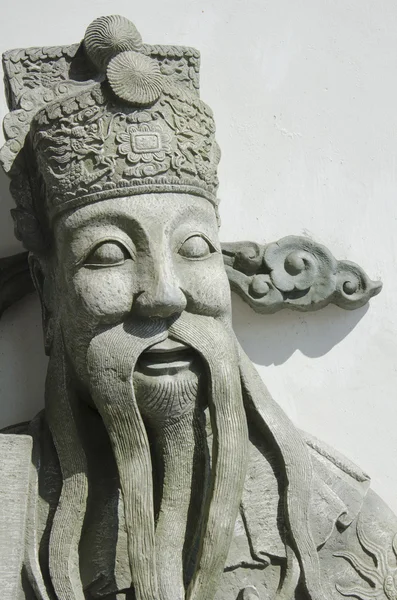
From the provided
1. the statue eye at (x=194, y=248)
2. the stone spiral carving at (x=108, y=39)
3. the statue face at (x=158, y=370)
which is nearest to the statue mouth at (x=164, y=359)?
the statue face at (x=158, y=370)

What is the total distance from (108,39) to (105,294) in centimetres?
54

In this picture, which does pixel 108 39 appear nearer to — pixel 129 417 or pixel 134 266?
pixel 134 266

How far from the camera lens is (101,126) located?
2.54 m

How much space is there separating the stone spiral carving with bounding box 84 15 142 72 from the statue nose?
500 mm

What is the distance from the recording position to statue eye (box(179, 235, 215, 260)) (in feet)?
8.34

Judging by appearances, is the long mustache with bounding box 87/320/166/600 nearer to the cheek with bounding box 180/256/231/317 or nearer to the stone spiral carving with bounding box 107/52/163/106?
the cheek with bounding box 180/256/231/317

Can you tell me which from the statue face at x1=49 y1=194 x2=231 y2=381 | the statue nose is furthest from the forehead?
the statue nose

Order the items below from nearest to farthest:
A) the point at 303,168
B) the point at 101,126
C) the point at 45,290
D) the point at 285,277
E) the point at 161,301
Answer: the point at 161,301, the point at 101,126, the point at 45,290, the point at 285,277, the point at 303,168

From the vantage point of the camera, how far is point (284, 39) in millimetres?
3105

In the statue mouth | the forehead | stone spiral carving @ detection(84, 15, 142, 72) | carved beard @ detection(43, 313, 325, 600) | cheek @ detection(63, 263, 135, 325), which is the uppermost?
stone spiral carving @ detection(84, 15, 142, 72)

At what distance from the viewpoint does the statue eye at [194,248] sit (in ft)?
8.34

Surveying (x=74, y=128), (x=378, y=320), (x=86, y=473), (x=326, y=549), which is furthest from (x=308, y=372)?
(x=74, y=128)

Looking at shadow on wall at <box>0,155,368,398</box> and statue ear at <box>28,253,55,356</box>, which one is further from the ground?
statue ear at <box>28,253,55,356</box>

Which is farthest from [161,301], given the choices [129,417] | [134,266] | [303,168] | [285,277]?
[303,168]
